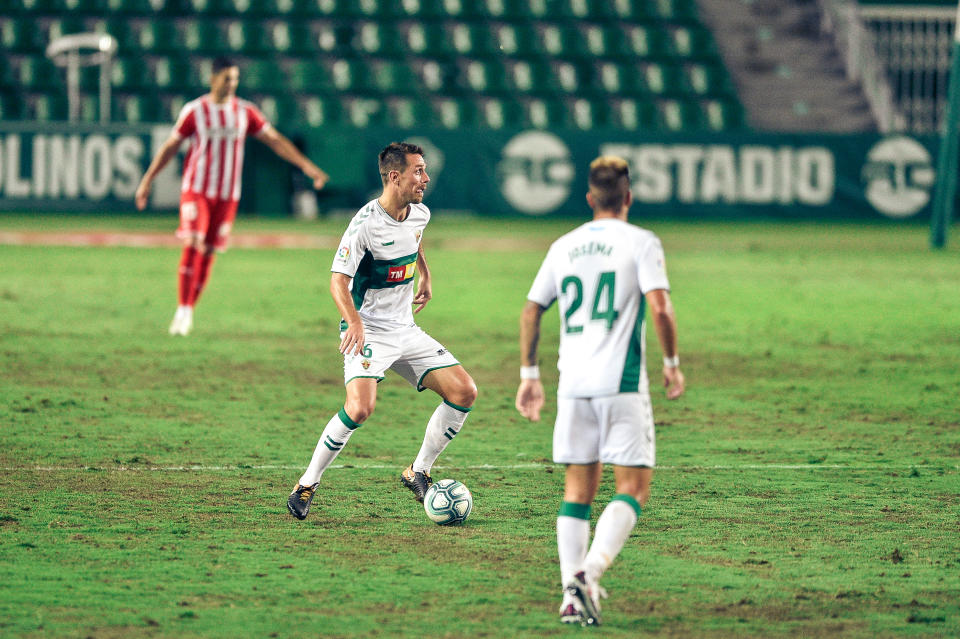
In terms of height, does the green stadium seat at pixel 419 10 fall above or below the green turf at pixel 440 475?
above

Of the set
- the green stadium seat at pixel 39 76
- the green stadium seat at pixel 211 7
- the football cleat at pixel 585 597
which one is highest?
the green stadium seat at pixel 211 7

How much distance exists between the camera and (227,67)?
500 inches

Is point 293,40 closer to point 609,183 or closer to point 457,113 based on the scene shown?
point 457,113

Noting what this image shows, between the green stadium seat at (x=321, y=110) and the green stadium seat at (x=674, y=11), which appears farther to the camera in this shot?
the green stadium seat at (x=674, y=11)

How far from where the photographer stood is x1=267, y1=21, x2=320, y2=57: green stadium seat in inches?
1190

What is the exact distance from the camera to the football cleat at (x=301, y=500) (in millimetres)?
6445

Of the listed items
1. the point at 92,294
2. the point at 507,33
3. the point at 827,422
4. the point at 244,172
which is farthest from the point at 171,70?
the point at 827,422

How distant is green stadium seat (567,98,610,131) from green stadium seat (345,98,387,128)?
13.3ft

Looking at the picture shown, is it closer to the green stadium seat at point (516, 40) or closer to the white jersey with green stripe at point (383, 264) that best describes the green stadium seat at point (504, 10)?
the green stadium seat at point (516, 40)

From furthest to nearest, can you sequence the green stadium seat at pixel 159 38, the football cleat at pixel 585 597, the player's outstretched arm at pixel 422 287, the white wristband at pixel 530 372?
1. the green stadium seat at pixel 159 38
2. the player's outstretched arm at pixel 422 287
3. the white wristband at pixel 530 372
4. the football cleat at pixel 585 597

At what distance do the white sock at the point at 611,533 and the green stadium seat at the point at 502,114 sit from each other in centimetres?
2519

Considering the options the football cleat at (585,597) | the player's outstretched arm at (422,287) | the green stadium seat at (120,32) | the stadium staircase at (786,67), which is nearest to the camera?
the football cleat at (585,597)

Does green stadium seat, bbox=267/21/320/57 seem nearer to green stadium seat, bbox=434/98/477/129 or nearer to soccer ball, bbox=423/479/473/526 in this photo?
green stadium seat, bbox=434/98/477/129

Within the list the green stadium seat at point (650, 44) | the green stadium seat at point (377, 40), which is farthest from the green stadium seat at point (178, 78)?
the green stadium seat at point (650, 44)
